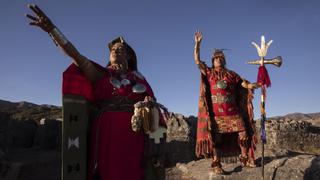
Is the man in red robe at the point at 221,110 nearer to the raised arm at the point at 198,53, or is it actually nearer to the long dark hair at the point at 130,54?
the raised arm at the point at 198,53

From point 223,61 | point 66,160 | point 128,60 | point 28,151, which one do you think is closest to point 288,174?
point 223,61

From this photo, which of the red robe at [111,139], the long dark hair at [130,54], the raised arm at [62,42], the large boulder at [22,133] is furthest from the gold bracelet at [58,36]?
the large boulder at [22,133]

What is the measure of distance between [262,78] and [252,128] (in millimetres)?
1064

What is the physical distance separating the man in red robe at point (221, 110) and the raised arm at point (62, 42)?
3.50m

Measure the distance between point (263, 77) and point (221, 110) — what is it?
987mm

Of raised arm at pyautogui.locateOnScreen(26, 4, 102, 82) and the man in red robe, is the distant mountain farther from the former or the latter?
raised arm at pyautogui.locateOnScreen(26, 4, 102, 82)

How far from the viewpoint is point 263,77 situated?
22.8 ft

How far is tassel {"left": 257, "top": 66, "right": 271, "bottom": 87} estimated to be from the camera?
6930mm

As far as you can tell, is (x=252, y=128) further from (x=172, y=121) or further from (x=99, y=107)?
(x=172, y=121)

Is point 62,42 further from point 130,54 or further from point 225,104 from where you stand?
point 225,104

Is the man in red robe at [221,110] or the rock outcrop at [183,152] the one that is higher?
the man in red robe at [221,110]

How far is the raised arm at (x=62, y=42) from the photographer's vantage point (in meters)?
3.27

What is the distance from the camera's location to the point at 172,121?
12.3m

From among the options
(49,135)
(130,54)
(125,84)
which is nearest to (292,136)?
(49,135)
